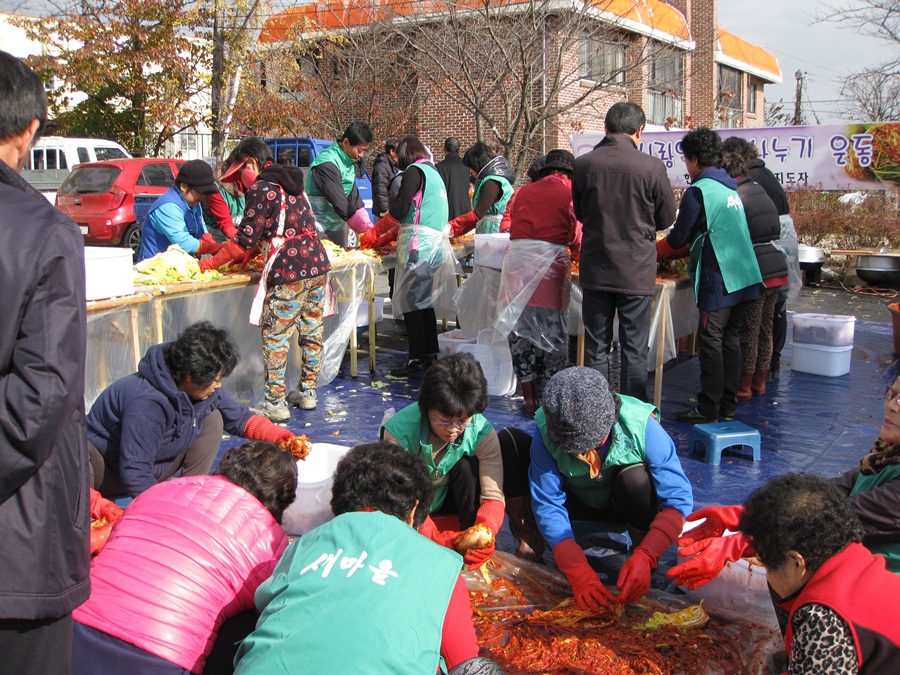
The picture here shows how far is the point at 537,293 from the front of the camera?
4926 mm

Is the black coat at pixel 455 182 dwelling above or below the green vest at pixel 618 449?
above

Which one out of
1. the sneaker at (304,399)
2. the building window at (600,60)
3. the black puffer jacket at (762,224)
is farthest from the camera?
the building window at (600,60)

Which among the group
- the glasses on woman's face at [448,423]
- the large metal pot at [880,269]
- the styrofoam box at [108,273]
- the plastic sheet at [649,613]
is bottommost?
the plastic sheet at [649,613]

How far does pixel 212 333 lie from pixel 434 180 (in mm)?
3061

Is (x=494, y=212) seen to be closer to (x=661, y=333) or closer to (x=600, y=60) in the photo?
(x=661, y=333)

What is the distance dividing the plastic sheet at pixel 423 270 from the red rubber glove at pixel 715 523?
136 inches

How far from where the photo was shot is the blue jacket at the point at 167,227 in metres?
5.29

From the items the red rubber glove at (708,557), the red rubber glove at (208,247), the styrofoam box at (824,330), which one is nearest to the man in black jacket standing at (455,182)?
the red rubber glove at (208,247)

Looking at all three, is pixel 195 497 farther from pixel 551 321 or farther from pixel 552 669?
pixel 551 321

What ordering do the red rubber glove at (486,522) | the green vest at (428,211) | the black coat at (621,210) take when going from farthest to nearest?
1. the green vest at (428,211)
2. the black coat at (621,210)
3. the red rubber glove at (486,522)

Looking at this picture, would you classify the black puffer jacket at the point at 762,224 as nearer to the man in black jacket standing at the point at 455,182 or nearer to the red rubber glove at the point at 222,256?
the man in black jacket standing at the point at 455,182

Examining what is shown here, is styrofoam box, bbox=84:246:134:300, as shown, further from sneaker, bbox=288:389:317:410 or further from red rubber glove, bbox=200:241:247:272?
sneaker, bbox=288:389:317:410

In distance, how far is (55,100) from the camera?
1756 centimetres

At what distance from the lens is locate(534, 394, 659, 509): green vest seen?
279 centimetres
